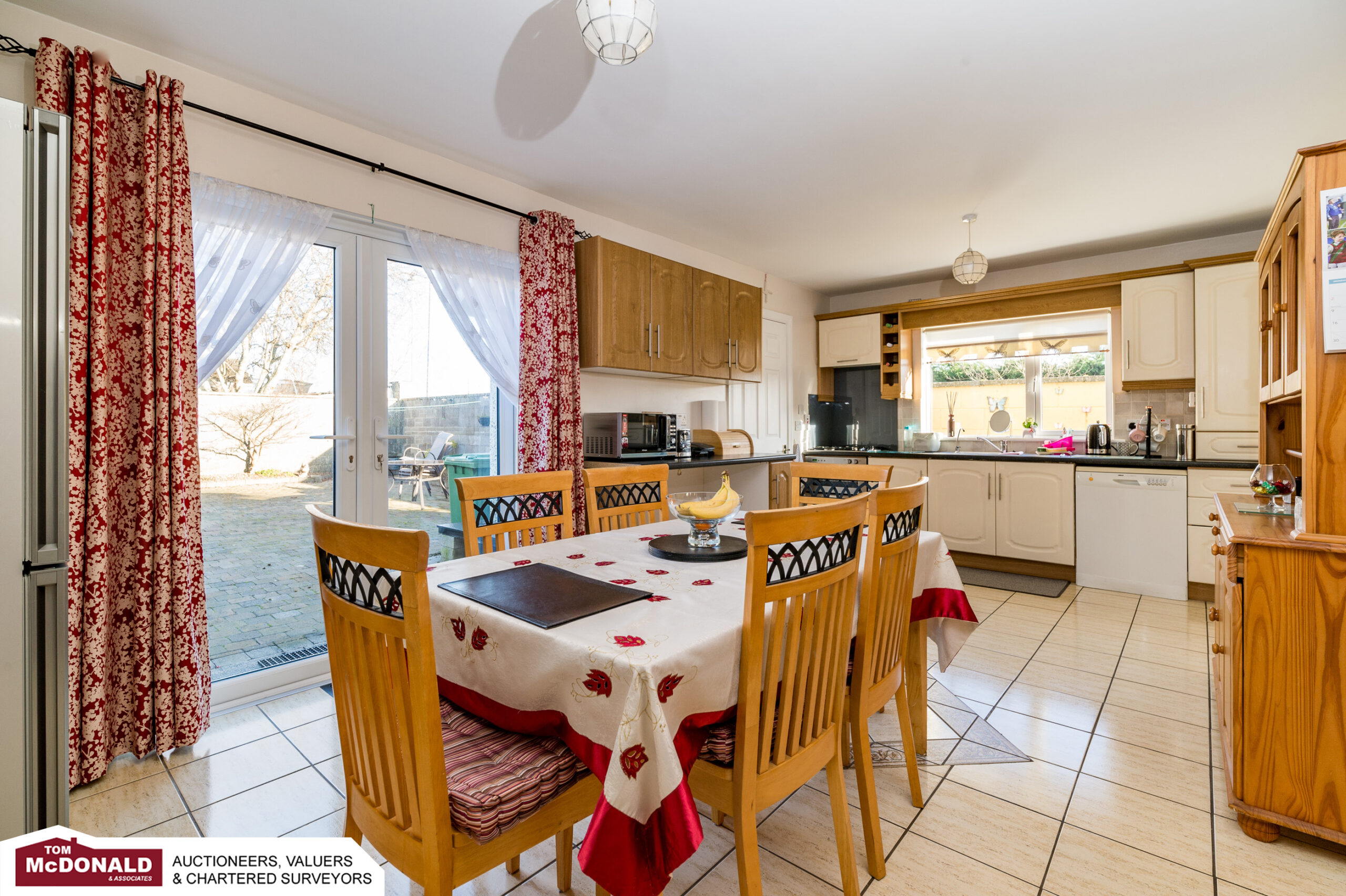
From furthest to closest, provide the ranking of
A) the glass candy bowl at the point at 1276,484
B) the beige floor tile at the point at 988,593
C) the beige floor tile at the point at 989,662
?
the beige floor tile at the point at 988,593 → the beige floor tile at the point at 989,662 → the glass candy bowl at the point at 1276,484

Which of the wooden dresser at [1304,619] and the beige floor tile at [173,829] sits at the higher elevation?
the wooden dresser at [1304,619]

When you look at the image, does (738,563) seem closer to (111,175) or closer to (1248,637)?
(1248,637)

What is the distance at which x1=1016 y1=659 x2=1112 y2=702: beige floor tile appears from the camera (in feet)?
8.27

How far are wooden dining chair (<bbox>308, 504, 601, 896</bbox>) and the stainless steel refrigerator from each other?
79cm

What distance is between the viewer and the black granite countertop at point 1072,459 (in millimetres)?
3652

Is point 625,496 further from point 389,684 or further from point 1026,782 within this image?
point 1026,782

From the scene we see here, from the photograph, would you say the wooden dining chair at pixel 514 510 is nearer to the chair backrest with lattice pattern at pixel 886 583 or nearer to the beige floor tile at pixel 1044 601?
the chair backrest with lattice pattern at pixel 886 583

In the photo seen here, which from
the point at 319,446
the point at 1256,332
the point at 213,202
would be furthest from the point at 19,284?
the point at 1256,332

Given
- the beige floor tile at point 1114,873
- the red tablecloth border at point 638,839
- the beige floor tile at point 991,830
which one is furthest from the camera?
the beige floor tile at point 991,830

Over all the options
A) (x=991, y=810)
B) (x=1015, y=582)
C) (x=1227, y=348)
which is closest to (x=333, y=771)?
(x=991, y=810)

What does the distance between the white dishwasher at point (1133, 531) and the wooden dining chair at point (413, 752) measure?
164 inches

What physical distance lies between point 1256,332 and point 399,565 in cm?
494

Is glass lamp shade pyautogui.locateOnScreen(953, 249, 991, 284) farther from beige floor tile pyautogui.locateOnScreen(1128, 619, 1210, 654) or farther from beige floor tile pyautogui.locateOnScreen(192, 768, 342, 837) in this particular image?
beige floor tile pyautogui.locateOnScreen(192, 768, 342, 837)

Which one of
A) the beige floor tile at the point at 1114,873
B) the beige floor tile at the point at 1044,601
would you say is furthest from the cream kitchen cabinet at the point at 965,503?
the beige floor tile at the point at 1114,873
